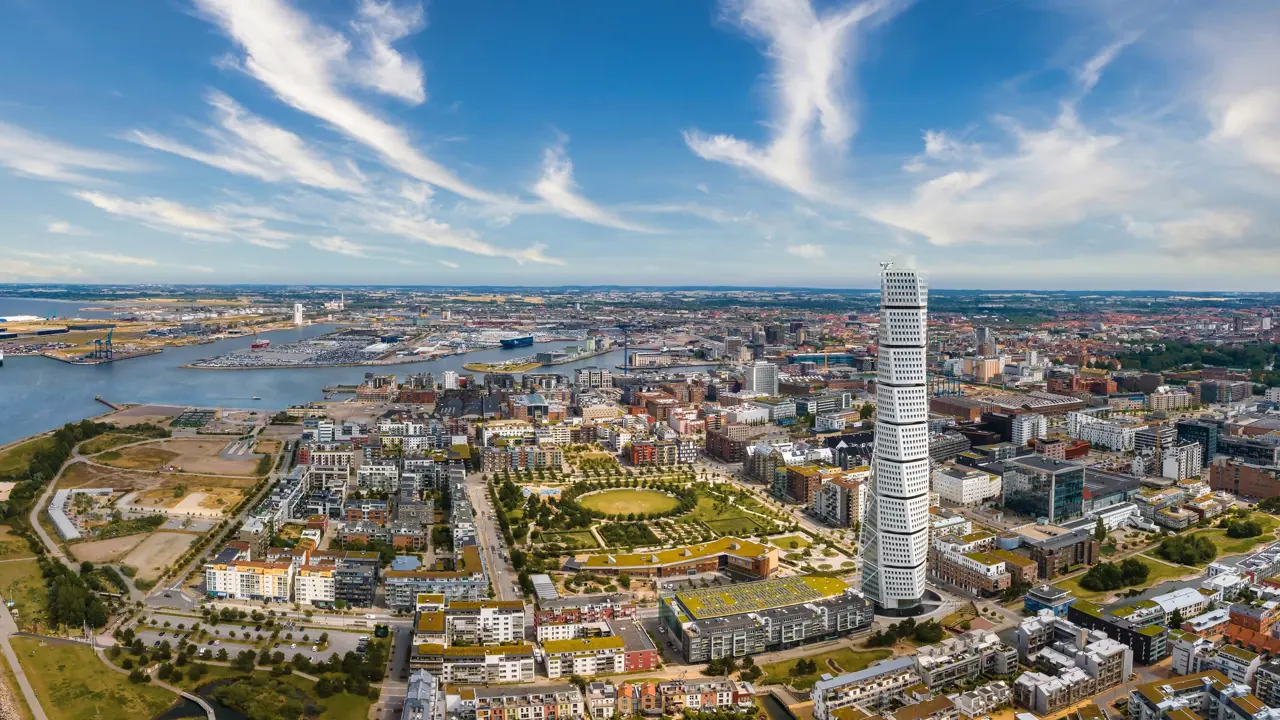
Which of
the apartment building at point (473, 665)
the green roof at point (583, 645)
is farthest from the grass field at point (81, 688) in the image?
the green roof at point (583, 645)

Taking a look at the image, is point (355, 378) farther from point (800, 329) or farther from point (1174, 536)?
point (1174, 536)

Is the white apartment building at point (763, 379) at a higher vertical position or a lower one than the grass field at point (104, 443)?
higher

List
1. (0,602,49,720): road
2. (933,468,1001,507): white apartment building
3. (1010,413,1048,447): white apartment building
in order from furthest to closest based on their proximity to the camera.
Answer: (1010,413,1048,447): white apartment building
(933,468,1001,507): white apartment building
(0,602,49,720): road

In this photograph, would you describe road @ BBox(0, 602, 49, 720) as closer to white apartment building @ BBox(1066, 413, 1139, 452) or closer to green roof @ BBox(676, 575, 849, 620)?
green roof @ BBox(676, 575, 849, 620)

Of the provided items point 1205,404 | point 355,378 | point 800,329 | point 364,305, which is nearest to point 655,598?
point 1205,404

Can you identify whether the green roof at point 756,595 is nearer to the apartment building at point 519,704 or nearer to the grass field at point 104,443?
the apartment building at point 519,704

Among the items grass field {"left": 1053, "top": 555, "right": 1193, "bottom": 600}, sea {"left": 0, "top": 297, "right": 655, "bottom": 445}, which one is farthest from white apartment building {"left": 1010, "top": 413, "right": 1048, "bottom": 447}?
sea {"left": 0, "top": 297, "right": 655, "bottom": 445}

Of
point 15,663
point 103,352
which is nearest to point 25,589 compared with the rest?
point 15,663
